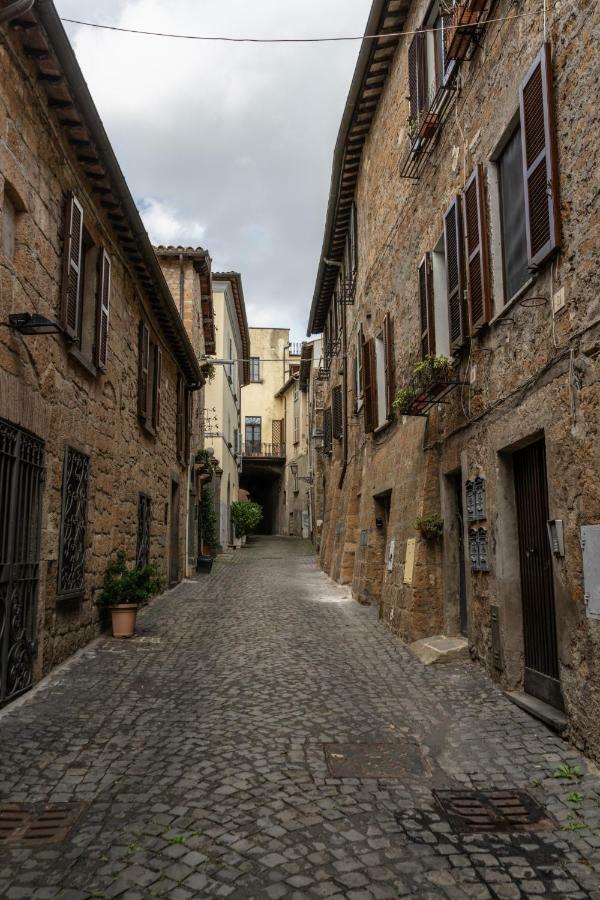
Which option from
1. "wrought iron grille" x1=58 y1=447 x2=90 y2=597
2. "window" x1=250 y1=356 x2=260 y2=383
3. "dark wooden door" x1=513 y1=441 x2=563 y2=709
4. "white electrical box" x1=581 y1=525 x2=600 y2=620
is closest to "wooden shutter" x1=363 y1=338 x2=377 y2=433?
"wrought iron grille" x1=58 y1=447 x2=90 y2=597

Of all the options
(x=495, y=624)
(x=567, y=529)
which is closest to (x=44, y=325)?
(x=567, y=529)

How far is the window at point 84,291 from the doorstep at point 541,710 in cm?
Result: 496

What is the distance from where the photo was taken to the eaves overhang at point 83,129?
5.43m

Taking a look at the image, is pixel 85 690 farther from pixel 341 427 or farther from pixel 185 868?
pixel 341 427

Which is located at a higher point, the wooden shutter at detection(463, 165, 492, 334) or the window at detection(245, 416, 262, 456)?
the window at detection(245, 416, 262, 456)

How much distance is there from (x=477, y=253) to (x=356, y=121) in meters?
6.71

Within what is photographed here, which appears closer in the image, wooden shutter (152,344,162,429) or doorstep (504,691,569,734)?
doorstep (504,691,569,734)

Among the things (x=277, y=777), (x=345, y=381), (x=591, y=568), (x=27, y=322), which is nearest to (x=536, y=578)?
(x=591, y=568)

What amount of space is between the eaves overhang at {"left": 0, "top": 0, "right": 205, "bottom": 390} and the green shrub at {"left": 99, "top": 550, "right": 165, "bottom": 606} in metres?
3.95

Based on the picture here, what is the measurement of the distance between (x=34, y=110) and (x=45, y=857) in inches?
218

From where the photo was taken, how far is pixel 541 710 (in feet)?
16.6

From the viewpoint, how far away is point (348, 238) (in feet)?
49.1

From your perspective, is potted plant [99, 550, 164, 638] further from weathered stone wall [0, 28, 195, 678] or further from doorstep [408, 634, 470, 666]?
doorstep [408, 634, 470, 666]

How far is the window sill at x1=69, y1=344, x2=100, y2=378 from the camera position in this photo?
6.96 m
